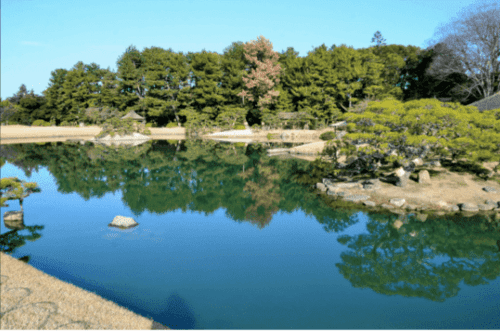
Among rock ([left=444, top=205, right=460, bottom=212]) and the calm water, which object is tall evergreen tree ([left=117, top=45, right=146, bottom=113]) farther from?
rock ([left=444, top=205, right=460, bottom=212])

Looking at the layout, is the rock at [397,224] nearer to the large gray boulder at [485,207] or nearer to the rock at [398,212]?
the rock at [398,212]

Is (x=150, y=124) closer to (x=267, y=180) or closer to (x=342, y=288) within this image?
(x=267, y=180)

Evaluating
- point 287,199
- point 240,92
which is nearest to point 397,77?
point 240,92

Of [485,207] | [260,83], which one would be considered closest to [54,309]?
[485,207]

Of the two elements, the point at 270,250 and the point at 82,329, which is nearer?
the point at 82,329

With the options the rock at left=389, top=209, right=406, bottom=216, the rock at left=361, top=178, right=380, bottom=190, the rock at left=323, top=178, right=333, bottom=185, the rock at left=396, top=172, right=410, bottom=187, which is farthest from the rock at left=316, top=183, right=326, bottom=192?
the rock at left=389, top=209, right=406, bottom=216

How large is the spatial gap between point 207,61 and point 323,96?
14.8 m

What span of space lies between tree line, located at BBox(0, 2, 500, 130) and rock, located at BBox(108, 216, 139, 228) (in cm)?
2901

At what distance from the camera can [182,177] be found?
625 inches

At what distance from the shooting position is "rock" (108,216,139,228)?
9.12 meters

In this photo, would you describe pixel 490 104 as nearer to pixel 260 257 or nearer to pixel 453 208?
pixel 453 208

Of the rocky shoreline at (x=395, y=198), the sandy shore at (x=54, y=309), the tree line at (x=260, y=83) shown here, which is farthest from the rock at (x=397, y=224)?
the tree line at (x=260, y=83)

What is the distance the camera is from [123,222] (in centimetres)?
919

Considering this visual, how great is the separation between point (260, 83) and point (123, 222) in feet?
102
